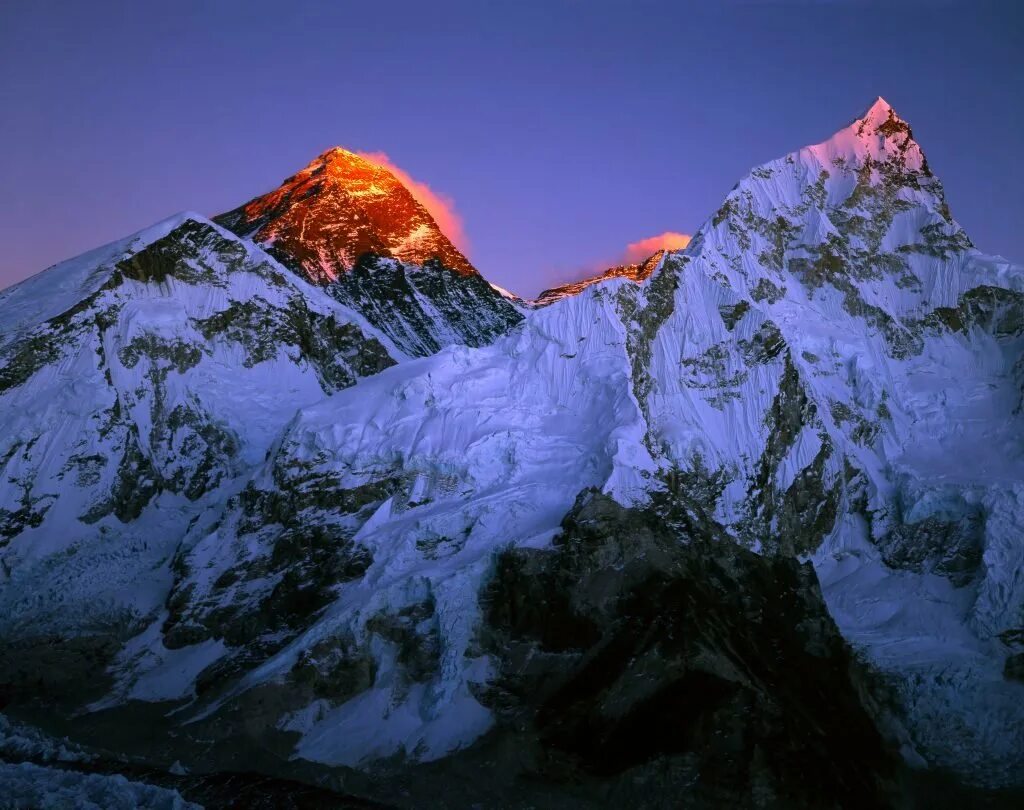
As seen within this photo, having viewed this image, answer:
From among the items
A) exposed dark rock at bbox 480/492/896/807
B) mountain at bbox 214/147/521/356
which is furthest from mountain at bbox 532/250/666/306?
exposed dark rock at bbox 480/492/896/807

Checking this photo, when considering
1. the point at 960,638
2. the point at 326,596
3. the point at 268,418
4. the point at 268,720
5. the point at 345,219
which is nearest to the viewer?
the point at 268,720

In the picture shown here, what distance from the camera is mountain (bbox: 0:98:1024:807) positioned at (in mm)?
51500

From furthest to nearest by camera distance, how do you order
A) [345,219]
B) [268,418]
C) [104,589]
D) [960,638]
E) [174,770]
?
[345,219]
[268,418]
[104,589]
[960,638]
[174,770]

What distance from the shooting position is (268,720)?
5278cm

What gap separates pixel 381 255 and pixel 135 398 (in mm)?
43399

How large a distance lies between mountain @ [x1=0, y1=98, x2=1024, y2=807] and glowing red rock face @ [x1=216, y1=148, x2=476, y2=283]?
22.4 meters

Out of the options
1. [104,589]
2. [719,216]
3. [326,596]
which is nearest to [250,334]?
[104,589]

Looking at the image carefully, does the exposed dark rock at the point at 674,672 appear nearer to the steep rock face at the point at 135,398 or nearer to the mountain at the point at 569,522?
the mountain at the point at 569,522

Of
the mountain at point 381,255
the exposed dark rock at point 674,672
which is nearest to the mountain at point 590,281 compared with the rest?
the mountain at point 381,255

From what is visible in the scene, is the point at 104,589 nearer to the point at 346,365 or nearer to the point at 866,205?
the point at 346,365

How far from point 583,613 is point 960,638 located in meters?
26.6

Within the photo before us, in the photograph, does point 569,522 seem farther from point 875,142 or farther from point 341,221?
point 341,221

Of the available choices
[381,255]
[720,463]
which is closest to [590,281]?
[381,255]

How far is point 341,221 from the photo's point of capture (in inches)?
4793
